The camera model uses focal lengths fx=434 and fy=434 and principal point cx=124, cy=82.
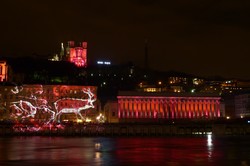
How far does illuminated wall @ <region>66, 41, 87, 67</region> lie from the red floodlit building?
3614cm

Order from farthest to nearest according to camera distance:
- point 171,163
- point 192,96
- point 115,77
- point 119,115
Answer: point 115,77 → point 192,96 → point 119,115 → point 171,163

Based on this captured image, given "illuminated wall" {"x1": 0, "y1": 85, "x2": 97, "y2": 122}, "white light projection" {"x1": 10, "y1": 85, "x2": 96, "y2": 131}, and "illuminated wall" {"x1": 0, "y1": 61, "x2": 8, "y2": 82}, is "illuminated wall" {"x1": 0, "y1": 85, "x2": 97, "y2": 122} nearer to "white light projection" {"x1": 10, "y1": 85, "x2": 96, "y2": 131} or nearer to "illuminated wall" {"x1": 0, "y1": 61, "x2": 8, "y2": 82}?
"white light projection" {"x1": 10, "y1": 85, "x2": 96, "y2": 131}

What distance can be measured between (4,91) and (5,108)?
5608 millimetres

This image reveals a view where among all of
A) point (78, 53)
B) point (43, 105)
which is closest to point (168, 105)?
point (43, 105)

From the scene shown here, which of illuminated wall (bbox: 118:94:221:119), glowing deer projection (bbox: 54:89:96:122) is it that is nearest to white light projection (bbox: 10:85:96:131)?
glowing deer projection (bbox: 54:89:96:122)

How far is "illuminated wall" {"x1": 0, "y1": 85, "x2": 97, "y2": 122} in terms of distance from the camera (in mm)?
113938

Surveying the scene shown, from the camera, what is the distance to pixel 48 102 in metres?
120

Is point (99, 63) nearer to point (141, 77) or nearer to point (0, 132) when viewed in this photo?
point (141, 77)

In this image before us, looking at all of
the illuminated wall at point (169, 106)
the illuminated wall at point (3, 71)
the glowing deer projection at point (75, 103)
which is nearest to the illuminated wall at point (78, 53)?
the illuminated wall at point (3, 71)

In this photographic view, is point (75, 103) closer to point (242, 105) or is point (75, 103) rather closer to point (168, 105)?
point (168, 105)

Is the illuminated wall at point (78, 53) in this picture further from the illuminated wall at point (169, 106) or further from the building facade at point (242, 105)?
the building facade at point (242, 105)

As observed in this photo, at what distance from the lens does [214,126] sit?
109 m

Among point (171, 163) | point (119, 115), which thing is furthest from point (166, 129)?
point (171, 163)

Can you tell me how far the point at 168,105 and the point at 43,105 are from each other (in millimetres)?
41462
